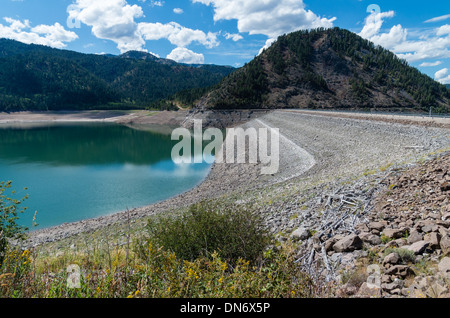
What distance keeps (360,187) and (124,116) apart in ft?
342

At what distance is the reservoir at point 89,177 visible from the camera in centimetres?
1997

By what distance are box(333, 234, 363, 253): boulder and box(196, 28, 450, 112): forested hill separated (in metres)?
76.6

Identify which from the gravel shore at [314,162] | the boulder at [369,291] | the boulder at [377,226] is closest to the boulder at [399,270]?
the boulder at [369,291]

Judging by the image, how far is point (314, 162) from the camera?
21.5m

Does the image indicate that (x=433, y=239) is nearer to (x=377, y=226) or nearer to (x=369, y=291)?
(x=377, y=226)

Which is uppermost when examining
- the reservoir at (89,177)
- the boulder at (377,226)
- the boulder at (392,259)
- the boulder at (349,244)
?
the boulder at (392,259)

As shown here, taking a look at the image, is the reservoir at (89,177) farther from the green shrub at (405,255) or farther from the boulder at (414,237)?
the boulder at (414,237)

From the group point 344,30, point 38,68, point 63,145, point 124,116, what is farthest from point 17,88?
point 344,30

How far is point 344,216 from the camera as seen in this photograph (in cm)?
798

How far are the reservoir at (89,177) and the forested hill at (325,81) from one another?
149ft

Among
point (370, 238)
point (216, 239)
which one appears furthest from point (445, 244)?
point (216, 239)

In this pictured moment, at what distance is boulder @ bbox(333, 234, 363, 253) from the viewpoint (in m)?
5.83

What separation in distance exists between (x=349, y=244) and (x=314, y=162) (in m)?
16.4

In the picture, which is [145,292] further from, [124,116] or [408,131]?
[124,116]
